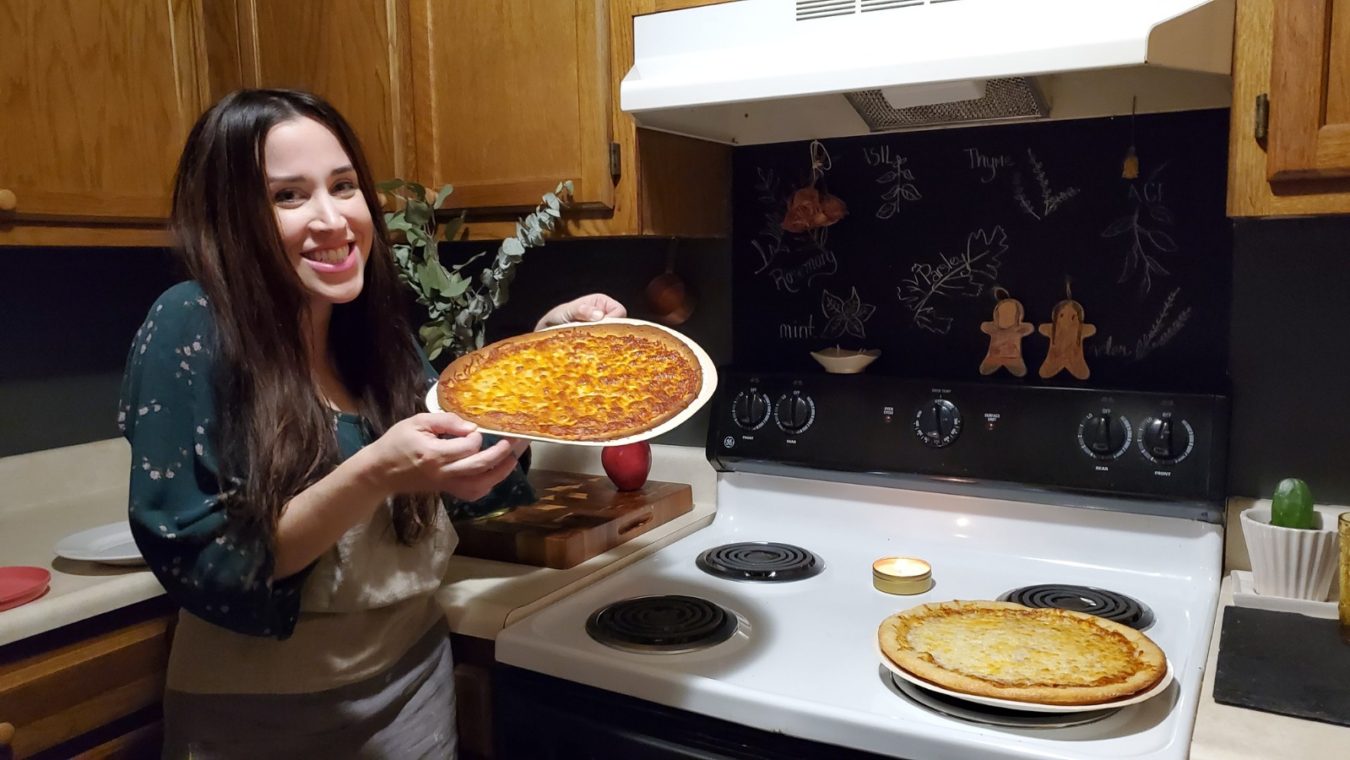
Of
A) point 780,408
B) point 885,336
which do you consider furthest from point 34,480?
point 885,336

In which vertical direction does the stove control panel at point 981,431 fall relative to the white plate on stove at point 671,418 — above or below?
below

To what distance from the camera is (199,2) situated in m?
1.76

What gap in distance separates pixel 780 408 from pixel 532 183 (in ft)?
1.91

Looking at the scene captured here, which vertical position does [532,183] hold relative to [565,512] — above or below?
above

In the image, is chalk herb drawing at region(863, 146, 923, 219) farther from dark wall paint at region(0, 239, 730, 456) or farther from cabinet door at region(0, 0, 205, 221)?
cabinet door at region(0, 0, 205, 221)

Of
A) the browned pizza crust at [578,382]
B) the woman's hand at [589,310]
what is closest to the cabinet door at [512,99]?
the woman's hand at [589,310]

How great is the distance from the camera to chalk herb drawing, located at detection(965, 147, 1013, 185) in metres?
1.54

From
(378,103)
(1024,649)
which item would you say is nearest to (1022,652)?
(1024,649)

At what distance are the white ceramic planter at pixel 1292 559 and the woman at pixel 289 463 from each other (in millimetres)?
997

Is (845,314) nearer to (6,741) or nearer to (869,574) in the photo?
(869,574)

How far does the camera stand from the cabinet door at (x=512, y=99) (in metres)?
1.48

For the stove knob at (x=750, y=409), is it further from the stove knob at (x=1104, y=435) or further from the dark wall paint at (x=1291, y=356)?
the dark wall paint at (x=1291, y=356)

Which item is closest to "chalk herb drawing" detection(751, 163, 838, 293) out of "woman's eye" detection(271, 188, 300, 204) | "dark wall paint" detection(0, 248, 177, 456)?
"woman's eye" detection(271, 188, 300, 204)

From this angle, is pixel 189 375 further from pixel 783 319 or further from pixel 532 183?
pixel 783 319
